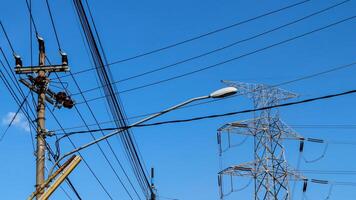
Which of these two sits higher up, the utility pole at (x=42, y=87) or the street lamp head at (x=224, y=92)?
the utility pole at (x=42, y=87)

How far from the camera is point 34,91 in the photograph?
16.3 m

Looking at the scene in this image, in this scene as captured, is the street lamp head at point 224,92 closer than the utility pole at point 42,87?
Yes

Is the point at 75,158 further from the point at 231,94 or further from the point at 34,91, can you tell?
the point at 231,94

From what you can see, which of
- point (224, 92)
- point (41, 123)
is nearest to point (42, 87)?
point (41, 123)

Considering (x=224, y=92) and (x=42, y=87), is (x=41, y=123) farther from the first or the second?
(x=224, y=92)

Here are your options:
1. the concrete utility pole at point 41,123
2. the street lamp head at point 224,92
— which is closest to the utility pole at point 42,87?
the concrete utility pole at point 41,123

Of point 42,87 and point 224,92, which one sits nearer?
point 224,92

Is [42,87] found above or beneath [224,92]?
above

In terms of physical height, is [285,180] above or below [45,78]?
above

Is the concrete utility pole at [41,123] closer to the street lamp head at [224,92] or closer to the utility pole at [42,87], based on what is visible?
the utility pole at [42,87]

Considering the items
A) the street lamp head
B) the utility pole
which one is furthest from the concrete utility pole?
the street lamp head

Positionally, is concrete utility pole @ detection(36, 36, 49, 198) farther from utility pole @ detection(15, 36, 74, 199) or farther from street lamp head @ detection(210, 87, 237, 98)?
street lamp head @ detection(210, 87, 237, 98)

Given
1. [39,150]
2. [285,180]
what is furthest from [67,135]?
[285,180]

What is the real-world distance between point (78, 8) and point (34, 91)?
18.9 ft
